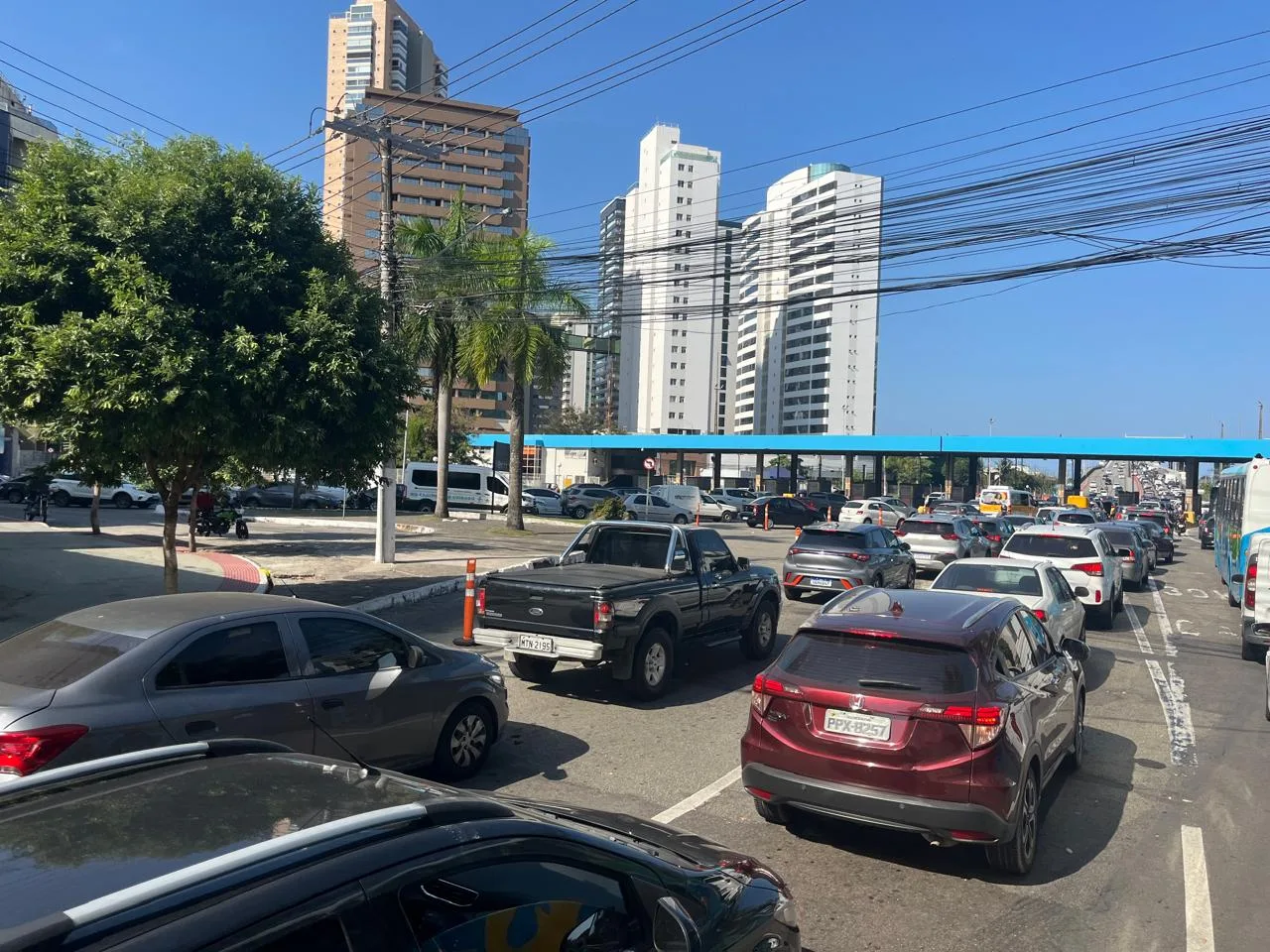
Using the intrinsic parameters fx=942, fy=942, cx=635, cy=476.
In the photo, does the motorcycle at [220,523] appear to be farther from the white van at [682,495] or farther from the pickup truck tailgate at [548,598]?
the white van at [682,495]

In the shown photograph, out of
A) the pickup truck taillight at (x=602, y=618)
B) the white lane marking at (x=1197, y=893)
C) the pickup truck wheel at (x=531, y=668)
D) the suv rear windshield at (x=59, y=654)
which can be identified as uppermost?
the suv rear windshield at (x=59, y=654)

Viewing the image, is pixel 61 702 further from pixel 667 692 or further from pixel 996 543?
pixel 996 543

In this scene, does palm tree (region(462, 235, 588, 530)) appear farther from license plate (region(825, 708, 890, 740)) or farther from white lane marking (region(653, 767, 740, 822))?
license plate (region(825, 708, 890, 740))

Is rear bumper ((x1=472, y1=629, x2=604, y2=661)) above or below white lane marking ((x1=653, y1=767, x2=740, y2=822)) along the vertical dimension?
above

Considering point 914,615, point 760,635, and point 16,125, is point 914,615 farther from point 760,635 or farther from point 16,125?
point 16,125

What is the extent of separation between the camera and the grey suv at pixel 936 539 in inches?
931

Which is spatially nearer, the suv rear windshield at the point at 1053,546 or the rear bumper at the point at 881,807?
the rear bumper at the point at 881,807

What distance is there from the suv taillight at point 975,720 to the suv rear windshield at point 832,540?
12.3 metres

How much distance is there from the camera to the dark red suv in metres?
5.34

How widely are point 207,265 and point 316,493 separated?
34.6m

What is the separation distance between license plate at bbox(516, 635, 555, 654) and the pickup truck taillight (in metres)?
0.58

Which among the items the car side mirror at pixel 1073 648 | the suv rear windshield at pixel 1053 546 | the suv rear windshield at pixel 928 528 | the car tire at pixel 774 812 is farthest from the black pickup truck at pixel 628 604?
the suv rear windshield at pixel 928 528

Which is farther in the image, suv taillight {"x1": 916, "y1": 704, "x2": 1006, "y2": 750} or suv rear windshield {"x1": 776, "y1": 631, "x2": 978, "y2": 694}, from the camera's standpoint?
suv rear windshield {"x1": 776, "y1": 631, "x2": 978, "y2": 694}

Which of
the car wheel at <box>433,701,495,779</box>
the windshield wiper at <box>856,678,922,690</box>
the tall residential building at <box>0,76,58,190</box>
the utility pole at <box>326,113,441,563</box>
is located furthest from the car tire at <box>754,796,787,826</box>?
the tall residential building at <box>0,76,58,190</box>
